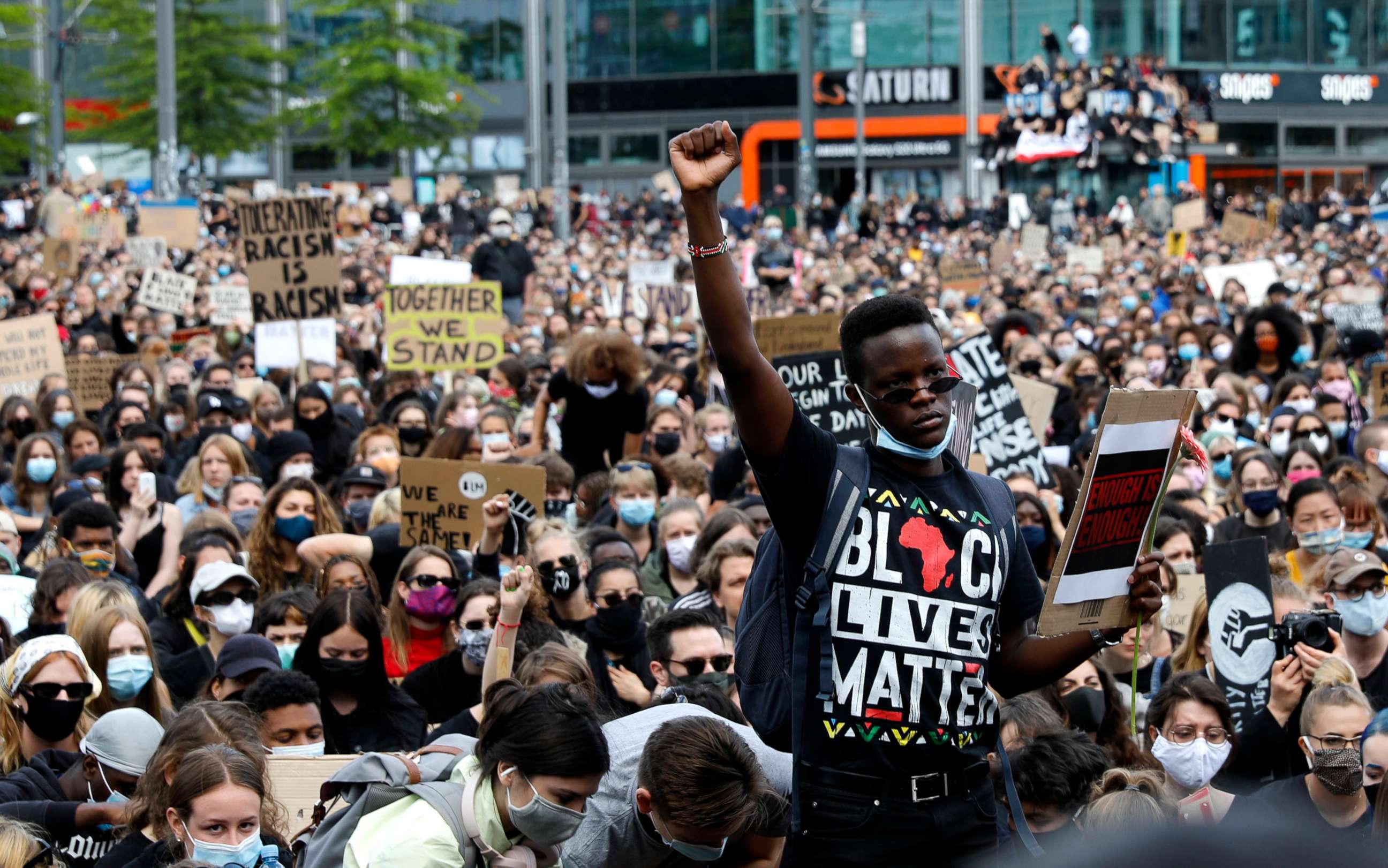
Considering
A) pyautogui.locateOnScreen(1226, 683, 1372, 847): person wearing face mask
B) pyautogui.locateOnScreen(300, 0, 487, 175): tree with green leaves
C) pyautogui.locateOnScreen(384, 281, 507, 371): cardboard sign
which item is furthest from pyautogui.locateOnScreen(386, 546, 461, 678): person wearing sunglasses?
pyautogui.locateOnScreen(300, 0, 487, 175): tree with green leaves

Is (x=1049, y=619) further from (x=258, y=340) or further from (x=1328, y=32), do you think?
(x=1328, y=32)

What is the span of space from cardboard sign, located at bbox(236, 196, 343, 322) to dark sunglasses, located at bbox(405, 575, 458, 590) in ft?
23.9

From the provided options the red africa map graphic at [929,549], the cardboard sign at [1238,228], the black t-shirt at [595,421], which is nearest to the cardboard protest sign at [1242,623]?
the red africa map graphic at [929,549]

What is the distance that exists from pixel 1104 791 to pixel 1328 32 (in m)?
57.6

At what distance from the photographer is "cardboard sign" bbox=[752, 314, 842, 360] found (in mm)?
12578

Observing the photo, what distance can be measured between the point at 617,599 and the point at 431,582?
785 mm

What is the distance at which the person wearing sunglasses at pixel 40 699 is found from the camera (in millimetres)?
5453

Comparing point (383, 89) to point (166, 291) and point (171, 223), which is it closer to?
point (171, 223)

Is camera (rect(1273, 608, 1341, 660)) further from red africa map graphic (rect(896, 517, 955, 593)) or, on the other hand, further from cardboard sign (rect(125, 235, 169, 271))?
cardboard sign (rect(125, 235, 169, 271))

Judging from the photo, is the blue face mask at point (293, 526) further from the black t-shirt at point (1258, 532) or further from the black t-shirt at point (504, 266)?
the black t-shirt at point (504, 266)

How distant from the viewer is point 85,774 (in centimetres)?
525

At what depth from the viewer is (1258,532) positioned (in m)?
8.70

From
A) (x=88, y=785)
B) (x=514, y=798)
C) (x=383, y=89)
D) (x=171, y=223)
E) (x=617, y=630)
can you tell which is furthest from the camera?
(x=383, y=89)

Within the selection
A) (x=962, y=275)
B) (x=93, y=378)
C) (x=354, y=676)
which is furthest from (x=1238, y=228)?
(x=354, y=676)
